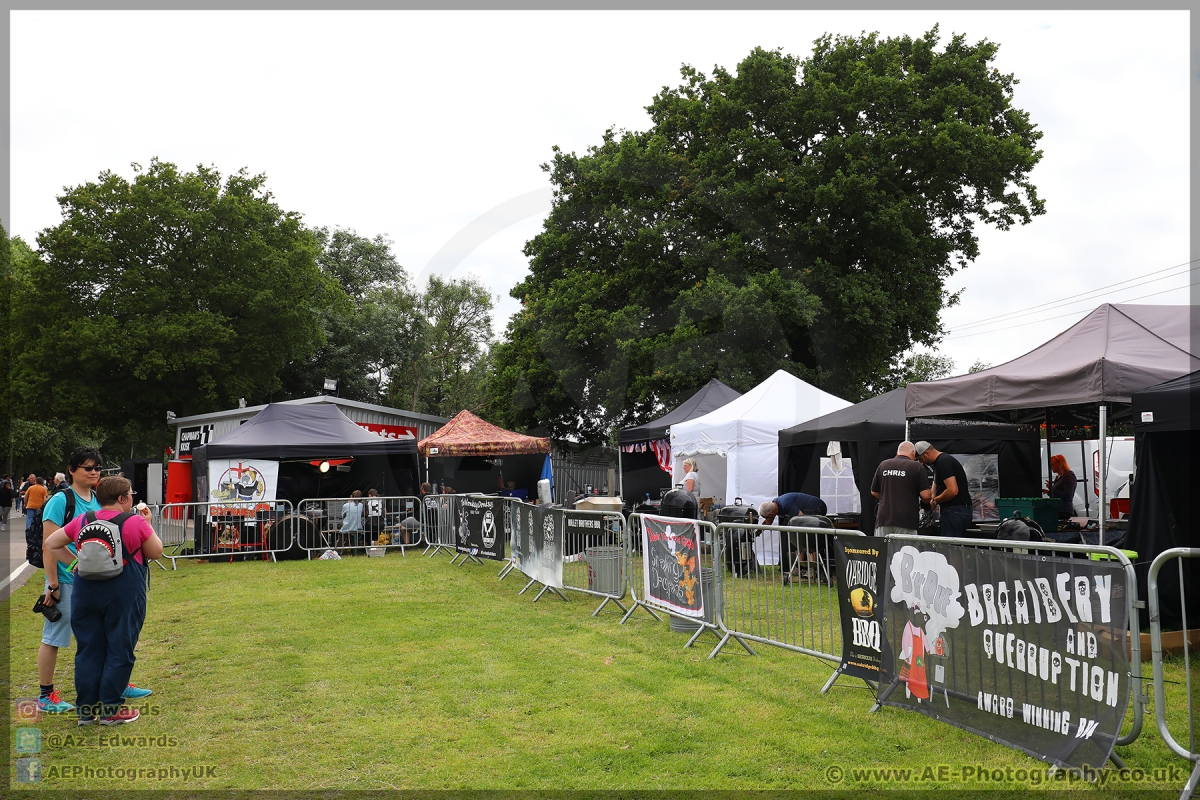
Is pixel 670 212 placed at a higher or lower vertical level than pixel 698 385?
higher

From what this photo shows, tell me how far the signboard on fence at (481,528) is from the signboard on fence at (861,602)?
27.5 ft

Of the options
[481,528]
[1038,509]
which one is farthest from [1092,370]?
[481,528]

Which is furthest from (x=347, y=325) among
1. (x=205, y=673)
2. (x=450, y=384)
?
(x=205, y=673)

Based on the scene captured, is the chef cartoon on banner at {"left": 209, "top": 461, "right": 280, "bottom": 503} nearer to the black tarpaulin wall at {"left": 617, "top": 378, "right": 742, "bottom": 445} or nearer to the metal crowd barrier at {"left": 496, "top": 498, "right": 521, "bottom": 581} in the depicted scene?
the metal crowd barrier at {"left": 496, "top": 498, "right": 521, "bottom": 581}

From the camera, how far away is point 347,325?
45.8 meters

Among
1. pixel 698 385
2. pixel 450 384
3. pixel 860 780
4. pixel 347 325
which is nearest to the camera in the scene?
pixel 860 780

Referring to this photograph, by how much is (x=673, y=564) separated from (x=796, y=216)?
1895cm

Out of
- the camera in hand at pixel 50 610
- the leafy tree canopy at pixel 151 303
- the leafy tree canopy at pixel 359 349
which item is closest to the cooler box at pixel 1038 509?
the camera in hand at pixel 50 610

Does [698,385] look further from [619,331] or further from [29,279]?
[29,279]

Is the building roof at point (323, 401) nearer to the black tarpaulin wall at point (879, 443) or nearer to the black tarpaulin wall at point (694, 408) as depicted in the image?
the black tarpaulin wall at point (694, 408)

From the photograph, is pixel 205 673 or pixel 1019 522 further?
pixel 1019 522

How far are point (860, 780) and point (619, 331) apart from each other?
22.3 metres

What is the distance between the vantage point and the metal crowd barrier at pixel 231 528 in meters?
17.5

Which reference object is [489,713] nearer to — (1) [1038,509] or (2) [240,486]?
(1) [1038,509]
